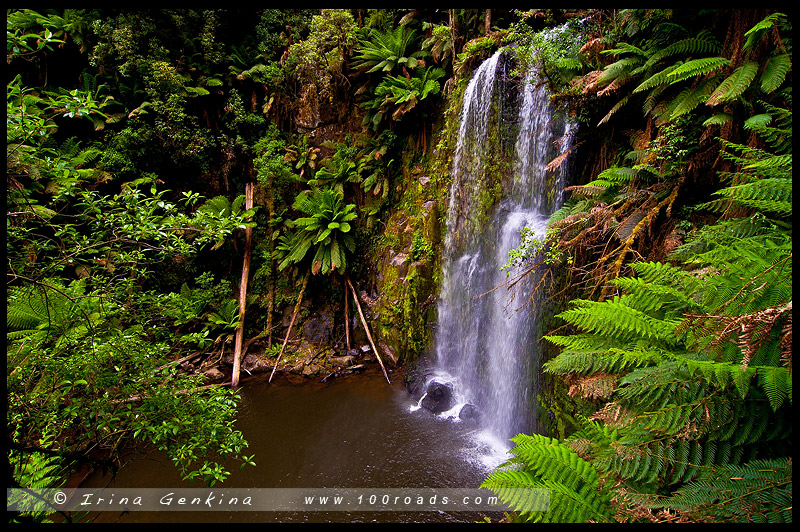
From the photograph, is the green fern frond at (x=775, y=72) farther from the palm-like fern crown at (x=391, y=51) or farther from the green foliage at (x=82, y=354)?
the palm-like fern crown at (x=391, y=51)

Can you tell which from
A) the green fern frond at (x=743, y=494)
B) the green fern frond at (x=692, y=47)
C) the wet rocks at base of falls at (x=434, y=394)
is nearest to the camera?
the green fern frond at (x=743, y=494)

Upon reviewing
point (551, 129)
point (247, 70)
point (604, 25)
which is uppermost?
point (247, 70)

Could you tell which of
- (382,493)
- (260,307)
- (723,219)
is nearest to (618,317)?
(723,219)

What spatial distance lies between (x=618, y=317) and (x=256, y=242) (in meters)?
9.44

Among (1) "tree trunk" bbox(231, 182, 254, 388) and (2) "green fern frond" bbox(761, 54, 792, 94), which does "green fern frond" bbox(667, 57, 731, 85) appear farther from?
(1) "tree trunk" bbox(231, 182, 254, 388)

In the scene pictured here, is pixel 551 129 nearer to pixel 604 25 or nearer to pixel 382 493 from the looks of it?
pixel 604 25

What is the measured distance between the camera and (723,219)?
2867mm

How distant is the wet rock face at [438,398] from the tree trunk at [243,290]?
433cm

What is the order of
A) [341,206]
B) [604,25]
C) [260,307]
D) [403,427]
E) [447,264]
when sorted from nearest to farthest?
[604,25] < [403,427] < [447,264] < [341,206] < [260,307]

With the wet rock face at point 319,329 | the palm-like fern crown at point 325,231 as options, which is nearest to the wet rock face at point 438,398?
the wet rock face at point 319,329

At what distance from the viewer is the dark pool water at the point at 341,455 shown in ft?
13.8

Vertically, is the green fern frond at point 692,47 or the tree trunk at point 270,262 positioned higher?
the green fern frond at point 692,47

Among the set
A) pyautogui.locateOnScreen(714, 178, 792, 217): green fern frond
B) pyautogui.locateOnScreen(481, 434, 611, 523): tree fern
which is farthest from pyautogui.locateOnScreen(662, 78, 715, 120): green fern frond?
→ pyautogui.locateOnScreen(481, 434, 611, 523): tree fern

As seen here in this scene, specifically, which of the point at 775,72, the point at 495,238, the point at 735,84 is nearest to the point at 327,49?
the point at 495,238
